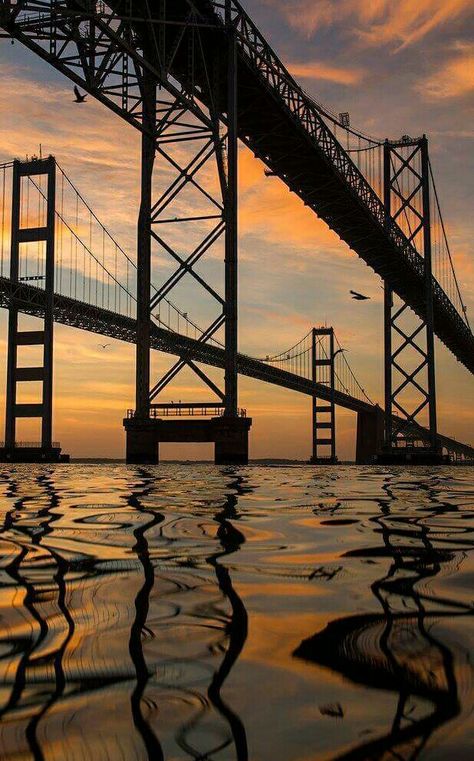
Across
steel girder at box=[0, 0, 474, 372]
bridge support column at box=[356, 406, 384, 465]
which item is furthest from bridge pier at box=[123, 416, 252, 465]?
bridge support column at box=[356, 406, 384, 465]

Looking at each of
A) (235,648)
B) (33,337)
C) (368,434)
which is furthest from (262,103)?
(368,434)

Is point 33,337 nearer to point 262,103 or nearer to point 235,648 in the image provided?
point 262,103

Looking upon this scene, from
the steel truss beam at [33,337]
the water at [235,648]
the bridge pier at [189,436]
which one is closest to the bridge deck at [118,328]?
the steel truss beam at [33,337]

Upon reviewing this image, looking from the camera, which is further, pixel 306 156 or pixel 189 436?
pixel 306 156

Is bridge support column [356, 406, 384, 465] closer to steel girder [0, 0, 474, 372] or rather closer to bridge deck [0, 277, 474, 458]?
bridge deck [0, 277, 474, 458]

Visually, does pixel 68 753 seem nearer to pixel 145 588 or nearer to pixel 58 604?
pixel 58 604

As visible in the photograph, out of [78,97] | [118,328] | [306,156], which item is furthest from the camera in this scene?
[118,328]

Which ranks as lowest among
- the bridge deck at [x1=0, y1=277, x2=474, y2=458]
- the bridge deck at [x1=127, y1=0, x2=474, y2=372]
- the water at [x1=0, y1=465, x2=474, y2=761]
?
the water at [x1=0, y1=465, x2=474, y2=761]
